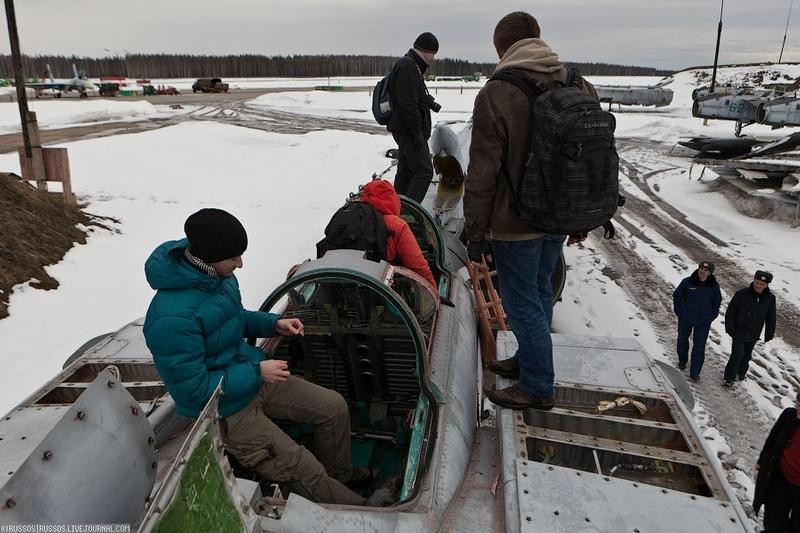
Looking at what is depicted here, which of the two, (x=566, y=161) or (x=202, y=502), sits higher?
(x=566, y=161)

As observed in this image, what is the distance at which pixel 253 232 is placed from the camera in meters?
9.48

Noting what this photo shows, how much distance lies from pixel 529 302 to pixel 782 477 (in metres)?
2.17

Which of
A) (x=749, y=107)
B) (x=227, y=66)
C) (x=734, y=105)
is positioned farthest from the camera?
(x=227, y=66)

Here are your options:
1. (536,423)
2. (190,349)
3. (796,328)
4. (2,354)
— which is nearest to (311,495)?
(190,349)

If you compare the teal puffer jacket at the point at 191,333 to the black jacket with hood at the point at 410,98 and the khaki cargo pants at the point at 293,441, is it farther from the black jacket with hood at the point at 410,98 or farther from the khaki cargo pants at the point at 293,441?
the black jacket with hood at the point at 410,98

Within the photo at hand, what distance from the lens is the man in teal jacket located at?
2.21m

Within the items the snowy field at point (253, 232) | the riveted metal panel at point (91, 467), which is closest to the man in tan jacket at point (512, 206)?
the riveted metal panel at point (91, 467)

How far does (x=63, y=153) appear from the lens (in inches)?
352

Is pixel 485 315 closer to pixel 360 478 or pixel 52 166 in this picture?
pixel 360 478

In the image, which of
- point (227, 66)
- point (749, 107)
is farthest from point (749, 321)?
point (227, 66)

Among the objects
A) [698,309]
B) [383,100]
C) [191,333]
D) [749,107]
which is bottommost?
[698,309]

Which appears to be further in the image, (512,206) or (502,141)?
(512,206)

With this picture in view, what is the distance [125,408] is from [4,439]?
1603 millimetres

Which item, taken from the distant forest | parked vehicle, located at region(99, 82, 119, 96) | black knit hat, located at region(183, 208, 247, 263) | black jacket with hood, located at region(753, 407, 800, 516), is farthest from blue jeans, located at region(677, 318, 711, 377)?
the distant forest
